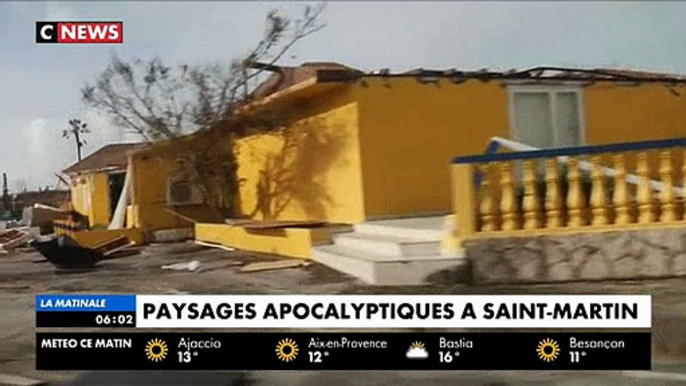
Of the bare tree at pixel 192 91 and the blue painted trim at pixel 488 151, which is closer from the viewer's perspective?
the bare tree at pixel 192 91

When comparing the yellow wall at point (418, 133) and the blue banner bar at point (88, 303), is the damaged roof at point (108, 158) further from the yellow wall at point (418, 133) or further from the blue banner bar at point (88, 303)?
the yellow wall at point (418, 133)

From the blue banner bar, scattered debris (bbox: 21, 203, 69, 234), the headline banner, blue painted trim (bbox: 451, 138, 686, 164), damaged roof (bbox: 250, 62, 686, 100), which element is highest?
damaged roof (bbox: 250, 62, 686, 100)

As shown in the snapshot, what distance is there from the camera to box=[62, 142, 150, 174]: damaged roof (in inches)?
96.2

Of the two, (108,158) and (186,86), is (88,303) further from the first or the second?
(186,86)

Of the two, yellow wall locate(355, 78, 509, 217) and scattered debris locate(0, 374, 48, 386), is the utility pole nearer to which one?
scattered debris locate(0, 374, 48, 386)

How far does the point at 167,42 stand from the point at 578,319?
4.74 ft

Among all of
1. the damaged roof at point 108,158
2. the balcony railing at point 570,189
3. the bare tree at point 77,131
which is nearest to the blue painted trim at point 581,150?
the balcony railing at point 570,189

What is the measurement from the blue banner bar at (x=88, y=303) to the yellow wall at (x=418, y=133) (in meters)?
0.79

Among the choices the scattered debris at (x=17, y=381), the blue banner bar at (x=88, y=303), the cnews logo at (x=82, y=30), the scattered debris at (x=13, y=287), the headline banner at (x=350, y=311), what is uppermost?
the cnews logo at (x=82, y=30)

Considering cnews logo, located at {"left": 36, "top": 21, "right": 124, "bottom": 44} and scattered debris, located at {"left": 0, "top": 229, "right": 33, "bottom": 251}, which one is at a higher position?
cnews logo, located at {"left": 36, "top": 21, "right": 124, "bottom": 44}

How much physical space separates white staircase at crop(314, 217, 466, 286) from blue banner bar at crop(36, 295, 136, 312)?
1.91 feet

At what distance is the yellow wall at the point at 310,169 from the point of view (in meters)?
2.51

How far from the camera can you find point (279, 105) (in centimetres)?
245

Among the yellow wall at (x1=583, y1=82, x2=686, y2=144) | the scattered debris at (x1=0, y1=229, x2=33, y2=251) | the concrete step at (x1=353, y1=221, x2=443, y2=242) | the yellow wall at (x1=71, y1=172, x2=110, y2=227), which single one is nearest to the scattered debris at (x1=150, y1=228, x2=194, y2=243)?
the yellow wall at (x1=71, y1=172, x2=110, y2=227)
